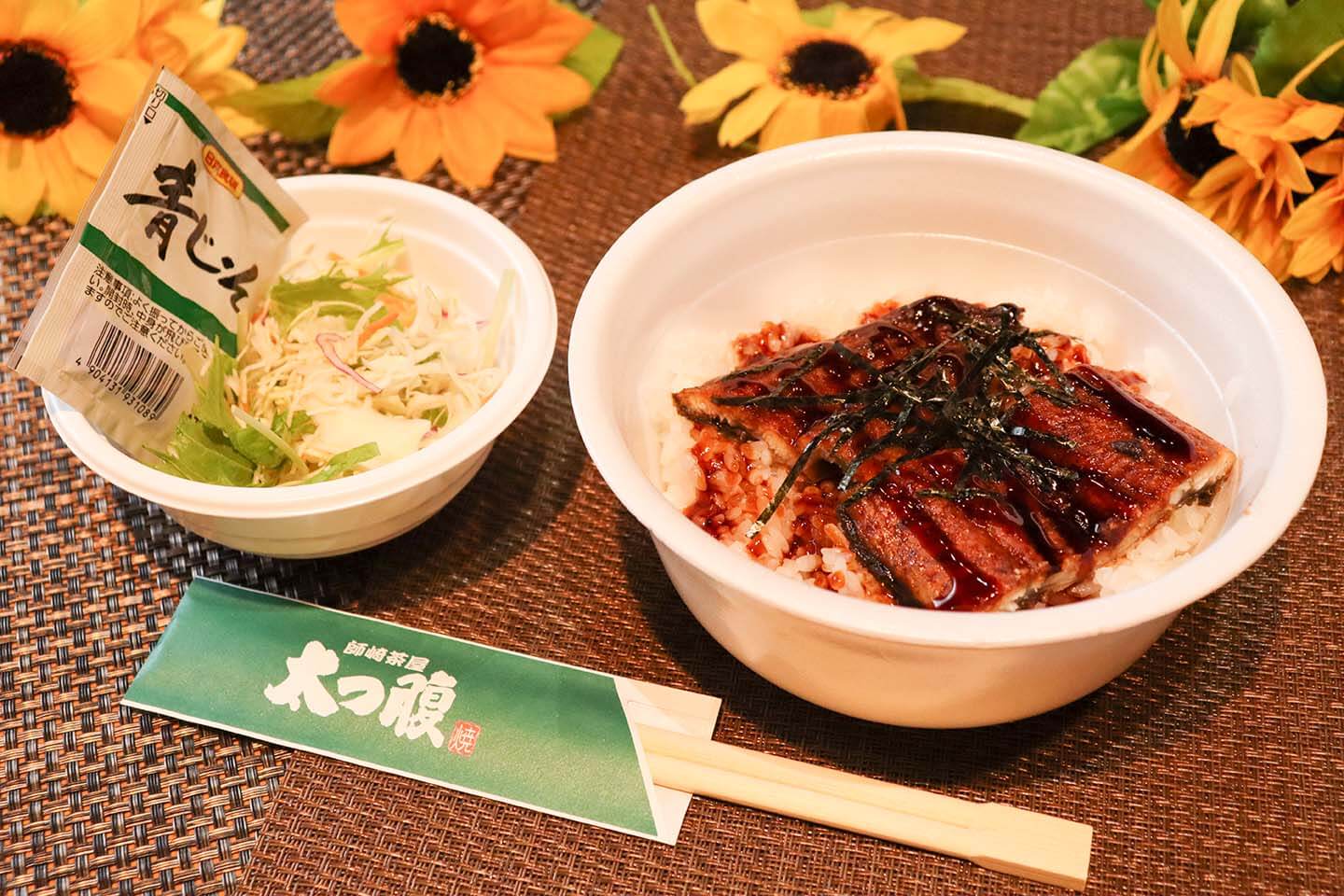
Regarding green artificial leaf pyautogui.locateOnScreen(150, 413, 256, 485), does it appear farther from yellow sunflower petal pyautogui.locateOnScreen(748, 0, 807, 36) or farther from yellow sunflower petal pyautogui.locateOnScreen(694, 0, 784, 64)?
yellow sunflower petal pyautogui.locateOnScreen(748, 0, 807, 36)

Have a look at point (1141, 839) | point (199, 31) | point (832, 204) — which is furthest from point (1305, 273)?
point (199, 31)

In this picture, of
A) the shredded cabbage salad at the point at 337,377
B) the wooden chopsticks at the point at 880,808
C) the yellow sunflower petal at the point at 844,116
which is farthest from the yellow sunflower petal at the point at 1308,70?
the shredded cabbage salad at the point at 337,377

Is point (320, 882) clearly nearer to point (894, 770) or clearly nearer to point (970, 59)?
point (894, 770)

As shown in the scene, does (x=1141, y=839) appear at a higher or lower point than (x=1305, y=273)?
lower

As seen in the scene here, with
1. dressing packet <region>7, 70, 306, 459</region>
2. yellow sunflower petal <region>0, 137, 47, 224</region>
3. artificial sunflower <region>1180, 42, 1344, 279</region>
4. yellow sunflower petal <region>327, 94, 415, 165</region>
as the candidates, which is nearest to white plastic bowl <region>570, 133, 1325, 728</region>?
artificial sunflower <region>1180, 42, 1344, 279</region>

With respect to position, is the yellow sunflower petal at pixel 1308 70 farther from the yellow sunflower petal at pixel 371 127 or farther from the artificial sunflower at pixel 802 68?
the yellow sunflower petal at pixel 371 127

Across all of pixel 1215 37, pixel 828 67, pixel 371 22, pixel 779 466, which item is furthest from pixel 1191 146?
pixel 371 22

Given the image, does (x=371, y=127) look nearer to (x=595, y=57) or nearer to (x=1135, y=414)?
(x=595, y=57)
